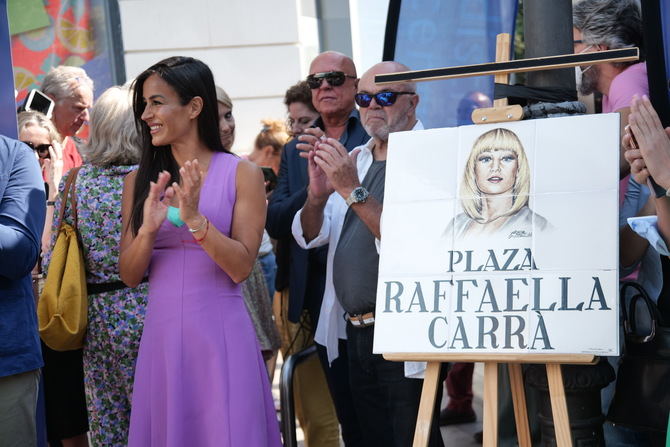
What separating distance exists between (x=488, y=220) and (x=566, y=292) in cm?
34

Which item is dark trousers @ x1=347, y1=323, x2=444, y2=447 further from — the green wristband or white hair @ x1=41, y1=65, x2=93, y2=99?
white hair @ x1=41, y1=65, x2=93, y2=99

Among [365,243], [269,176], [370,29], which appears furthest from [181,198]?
[370,29]

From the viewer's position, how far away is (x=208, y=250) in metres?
3.17

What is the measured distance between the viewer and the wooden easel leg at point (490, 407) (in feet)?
9.64

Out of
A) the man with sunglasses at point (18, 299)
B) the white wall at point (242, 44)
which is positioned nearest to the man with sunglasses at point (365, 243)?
the man with sunglasses at point (18, 299)

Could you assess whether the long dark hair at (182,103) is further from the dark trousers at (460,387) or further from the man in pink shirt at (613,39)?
the dark trousers at (460,387)

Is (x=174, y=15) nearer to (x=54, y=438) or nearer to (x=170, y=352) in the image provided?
(x=54, y=438)

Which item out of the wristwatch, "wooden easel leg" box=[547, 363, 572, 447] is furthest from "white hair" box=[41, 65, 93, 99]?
"wooden easel leg" box=[547, 363, 572, 447]

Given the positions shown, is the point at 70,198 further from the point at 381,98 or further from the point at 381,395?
the point at 381,395

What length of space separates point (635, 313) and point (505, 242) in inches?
23.5

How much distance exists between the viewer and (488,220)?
3037mm

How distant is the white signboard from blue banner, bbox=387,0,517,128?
1775mm

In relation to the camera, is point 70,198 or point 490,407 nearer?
point 490,407

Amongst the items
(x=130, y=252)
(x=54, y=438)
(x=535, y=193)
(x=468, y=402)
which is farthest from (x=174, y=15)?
(x=535, y=193)
